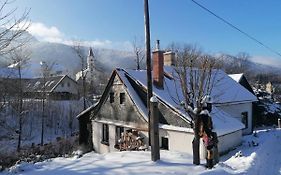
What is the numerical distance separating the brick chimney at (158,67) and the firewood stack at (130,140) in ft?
11.0

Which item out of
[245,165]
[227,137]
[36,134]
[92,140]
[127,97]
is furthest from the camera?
[36,134]

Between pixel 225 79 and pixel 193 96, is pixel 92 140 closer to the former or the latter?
pixel 225 79

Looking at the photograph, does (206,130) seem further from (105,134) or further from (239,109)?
(239,109)

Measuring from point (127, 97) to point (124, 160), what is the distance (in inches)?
467

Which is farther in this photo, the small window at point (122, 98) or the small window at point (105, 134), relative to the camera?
the small window at point (105, 134)

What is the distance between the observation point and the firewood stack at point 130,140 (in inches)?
786

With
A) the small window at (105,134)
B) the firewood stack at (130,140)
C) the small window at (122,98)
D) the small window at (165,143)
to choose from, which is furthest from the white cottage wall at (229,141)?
the small window at (105,134)

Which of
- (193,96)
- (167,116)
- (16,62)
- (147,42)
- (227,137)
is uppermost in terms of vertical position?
(147,42)

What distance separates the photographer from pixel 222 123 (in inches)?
771

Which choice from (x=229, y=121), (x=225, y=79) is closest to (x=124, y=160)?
(x=229, y=121)

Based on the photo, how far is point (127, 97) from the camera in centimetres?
2241

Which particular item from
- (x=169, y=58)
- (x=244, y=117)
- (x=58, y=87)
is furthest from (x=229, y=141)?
(x=58, y=87)

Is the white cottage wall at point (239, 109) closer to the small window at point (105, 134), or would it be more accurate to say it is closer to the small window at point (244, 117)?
the small window at point (244, 117)

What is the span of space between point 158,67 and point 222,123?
5.01 m
